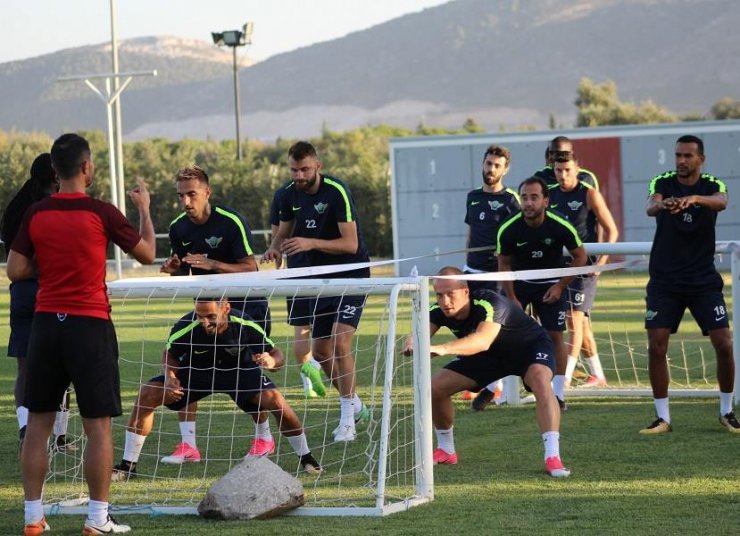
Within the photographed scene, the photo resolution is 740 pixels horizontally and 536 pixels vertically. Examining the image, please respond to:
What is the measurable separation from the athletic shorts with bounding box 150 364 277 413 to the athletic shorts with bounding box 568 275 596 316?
4.01m

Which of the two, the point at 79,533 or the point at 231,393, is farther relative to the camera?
the point at 231,393

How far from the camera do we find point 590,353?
11523 millimetres

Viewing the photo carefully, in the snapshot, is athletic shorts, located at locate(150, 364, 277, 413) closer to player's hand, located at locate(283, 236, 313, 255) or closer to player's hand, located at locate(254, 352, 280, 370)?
player's hand, located at locate(254, 352, 280, 370)

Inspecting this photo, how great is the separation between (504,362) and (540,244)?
1931 mm

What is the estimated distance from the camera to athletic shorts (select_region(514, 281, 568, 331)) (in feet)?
32.2

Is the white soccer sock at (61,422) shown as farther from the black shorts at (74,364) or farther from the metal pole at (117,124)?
the metal pole at (117,124)

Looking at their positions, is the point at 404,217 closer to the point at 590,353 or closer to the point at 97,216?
the point at 590,353

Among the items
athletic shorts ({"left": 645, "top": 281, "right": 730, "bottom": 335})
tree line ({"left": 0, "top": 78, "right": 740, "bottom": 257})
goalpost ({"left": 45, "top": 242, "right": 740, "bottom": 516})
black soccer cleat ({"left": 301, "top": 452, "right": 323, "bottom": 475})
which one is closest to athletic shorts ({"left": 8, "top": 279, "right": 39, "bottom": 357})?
goalpost ({"left": 45, "top": 242, "right": 740, "bottom": 516})

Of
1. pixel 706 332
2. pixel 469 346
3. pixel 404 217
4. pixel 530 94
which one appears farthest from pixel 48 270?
pixel 530 94

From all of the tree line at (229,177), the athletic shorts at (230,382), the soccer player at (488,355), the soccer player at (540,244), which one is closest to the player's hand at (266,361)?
the athletic shorts at (230,382)

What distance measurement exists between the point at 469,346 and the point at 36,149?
52.0m

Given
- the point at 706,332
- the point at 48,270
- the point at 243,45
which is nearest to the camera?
the point at 48,270

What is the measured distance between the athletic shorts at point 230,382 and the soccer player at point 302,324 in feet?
2.75

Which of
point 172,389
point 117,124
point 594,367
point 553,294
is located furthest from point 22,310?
point 117,124
